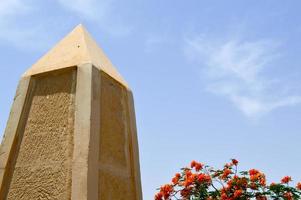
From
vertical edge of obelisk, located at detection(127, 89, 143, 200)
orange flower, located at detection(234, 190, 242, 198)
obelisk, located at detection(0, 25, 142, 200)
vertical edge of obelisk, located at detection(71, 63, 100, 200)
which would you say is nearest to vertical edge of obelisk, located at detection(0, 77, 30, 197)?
obelisk, located at detection(0, 25, 142, 200)

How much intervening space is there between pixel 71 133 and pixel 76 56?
2.68 feet

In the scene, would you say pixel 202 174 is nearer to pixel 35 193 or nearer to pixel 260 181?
pixel 260 181

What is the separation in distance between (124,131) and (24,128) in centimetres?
97

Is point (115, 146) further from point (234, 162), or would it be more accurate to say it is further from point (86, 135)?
point (234, 162)

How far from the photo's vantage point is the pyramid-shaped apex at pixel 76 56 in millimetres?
3410

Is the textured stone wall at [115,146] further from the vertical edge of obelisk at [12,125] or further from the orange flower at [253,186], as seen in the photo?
the orange flower at [253,186]

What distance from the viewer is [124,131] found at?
3580mm

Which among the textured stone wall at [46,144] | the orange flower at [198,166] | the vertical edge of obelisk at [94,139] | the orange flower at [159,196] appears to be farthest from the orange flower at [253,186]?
the textured stone wall at [46,144]

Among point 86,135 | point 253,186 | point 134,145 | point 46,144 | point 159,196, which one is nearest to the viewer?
point 86,135

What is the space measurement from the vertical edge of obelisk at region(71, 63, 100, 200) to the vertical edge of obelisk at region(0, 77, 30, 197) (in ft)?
2.14

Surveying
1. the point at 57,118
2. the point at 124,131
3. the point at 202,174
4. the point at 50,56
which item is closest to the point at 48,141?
the point at 57,118

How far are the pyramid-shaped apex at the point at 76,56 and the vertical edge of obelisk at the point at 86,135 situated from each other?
0.52 feet

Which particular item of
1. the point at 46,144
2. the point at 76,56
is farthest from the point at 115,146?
the point at 76,56

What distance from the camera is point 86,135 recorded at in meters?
2.96
